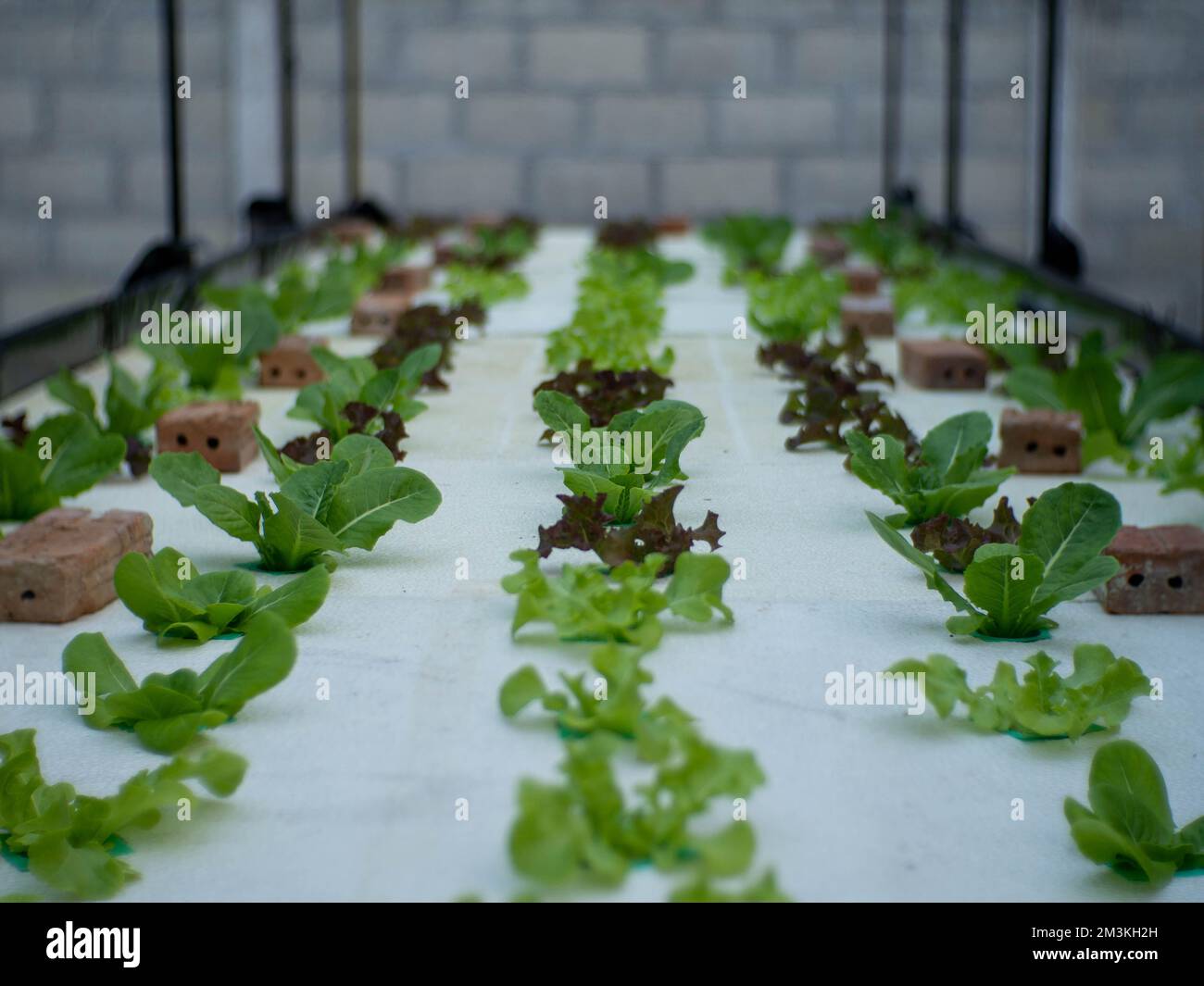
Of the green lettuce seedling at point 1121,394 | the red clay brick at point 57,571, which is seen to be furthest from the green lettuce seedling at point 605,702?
the green lettuce seedling at point 1121,394

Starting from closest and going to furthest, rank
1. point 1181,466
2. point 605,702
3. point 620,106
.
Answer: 1. point 605,702
2. point 1181,466
3. point 620,106

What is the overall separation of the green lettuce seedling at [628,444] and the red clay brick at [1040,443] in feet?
2.75

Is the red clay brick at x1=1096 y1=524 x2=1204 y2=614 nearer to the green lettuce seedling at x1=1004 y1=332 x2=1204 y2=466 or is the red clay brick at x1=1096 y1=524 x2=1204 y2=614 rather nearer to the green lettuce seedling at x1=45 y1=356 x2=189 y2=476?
the green lettuce seedling at x1=1004 y1=332 x2=1204 y2=466

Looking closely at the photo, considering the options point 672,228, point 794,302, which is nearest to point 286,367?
point 794,302

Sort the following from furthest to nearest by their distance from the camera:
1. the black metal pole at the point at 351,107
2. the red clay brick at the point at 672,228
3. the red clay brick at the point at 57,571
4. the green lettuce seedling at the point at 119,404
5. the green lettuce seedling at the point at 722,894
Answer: the black metal pole at the point at 351,107, the red clay brick at the point at 672,228, the green lettuce seedling at the point at 119,404, the red clay brick at the point at 57,571, the green lettuce seedling at the point at 722,894

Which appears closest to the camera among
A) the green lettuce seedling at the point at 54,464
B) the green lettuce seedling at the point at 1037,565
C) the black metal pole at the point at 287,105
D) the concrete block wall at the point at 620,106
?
the green lettuce seedling at the point at 1037,565

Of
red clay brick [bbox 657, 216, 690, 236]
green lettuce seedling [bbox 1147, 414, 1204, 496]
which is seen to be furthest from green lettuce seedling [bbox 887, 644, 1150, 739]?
red clay brick [bbox 657, 216, 690, 236]

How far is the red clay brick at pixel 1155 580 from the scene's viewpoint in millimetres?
2531

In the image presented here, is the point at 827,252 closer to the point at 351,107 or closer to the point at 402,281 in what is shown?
the point at 402,281

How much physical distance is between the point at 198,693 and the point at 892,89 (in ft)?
24.8

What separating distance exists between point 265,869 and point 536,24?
28.6ft

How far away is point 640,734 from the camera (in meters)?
1.80

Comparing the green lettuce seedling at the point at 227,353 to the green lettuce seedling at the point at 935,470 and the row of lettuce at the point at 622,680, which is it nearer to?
the row of lettuce at the point at 622,680
